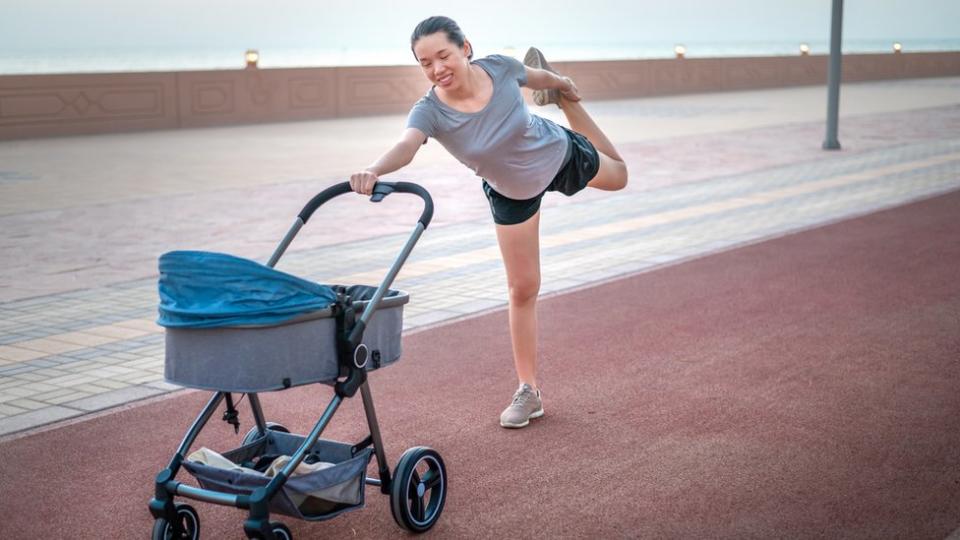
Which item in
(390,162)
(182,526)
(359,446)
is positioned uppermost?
(390,162)

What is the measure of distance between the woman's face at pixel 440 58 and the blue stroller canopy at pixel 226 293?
113 centimetres

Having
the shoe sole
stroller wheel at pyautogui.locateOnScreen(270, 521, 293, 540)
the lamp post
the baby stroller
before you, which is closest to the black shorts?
the shoe sole

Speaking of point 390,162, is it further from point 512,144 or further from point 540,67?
point 540,67

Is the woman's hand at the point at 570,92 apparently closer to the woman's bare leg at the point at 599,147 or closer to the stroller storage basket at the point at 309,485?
the woman's bare leg at the point at 599,147

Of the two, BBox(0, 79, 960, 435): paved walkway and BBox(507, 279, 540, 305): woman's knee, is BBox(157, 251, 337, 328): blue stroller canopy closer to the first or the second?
BBox(507, 279, 540, 305): woman's knee

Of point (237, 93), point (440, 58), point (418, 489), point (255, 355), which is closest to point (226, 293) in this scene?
point (255, 355)

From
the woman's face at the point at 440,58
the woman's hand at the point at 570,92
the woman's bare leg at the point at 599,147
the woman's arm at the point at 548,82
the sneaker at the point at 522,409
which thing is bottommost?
the sneaker at the point at 522,409

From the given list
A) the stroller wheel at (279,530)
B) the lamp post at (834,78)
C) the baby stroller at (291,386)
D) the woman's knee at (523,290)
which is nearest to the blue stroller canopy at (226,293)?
the baby stroller at (291,386)

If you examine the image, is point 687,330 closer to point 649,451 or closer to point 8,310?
point 649,451

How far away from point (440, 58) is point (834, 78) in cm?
1348

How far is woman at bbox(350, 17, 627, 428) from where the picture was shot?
4.33 metres

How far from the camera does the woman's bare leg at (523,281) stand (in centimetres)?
500

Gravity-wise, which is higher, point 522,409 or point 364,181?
point 364,181

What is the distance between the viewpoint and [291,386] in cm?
345
